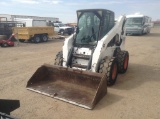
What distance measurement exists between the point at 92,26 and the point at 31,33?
12815 millimetres

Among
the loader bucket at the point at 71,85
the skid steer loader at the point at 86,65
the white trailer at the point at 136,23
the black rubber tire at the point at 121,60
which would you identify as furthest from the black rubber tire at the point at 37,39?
the loader bucket at the point at 71,85

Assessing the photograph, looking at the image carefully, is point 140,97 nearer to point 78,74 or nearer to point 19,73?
point 78,74

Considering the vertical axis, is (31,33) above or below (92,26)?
below

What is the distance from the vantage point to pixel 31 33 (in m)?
18.7

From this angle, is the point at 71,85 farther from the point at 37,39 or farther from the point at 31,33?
the point at 37,39

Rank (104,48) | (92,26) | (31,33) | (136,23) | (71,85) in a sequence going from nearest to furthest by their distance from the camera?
(71,85) → (104,48) → (92,26) → (31,33) → (136,23)

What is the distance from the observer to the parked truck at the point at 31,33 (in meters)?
18.6

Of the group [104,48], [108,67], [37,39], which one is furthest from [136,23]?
[108,67]

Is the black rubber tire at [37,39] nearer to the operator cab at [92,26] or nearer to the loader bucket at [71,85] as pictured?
the operator cab at [92,26]

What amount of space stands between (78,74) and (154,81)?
10.1ft

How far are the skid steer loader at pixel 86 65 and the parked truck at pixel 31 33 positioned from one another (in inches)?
480

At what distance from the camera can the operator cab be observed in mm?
6801

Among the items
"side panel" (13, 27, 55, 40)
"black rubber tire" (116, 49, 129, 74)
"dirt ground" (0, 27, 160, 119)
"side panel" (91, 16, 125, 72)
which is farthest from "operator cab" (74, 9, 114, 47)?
"side panel" (13, 27, 55, 40)

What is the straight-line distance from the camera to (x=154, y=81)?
7281 millimetres
